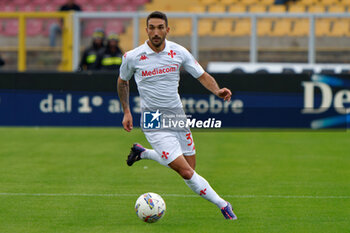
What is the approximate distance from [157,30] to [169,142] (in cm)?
109

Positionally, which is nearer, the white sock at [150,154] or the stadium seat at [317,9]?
the white sock at [150,154]

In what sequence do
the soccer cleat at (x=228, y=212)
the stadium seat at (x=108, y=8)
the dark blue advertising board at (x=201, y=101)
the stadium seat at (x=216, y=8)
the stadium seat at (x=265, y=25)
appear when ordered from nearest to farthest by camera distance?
the soccer cleat at (x=228, y=212) < the dark blue advertising board at (x=201, y=101) < the stadium seat at (x=265, y=25) < the stadium seat at (x=216, y=8) < the stadium seat at (x=108, y=8)

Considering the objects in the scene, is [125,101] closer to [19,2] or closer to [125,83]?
[125,83]

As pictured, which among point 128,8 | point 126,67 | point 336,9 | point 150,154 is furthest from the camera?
point 128,8

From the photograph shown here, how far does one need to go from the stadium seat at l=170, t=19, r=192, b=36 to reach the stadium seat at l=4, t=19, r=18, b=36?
3876 mm

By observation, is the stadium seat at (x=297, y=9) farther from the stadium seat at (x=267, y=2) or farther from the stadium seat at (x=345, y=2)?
the stadium seat at (x=345, y=2)

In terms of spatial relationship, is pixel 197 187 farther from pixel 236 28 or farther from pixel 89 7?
pixel 89 7

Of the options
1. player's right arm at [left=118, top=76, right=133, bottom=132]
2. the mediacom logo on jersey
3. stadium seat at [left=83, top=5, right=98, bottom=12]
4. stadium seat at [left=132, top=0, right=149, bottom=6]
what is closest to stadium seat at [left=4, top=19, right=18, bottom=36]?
stadium seat at [left=83, top=5, right=98, bottom=12]

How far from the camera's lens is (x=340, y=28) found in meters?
17.9

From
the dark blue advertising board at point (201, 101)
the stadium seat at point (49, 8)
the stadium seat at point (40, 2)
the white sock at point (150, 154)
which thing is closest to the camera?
A: the white sock at point (150, 154)

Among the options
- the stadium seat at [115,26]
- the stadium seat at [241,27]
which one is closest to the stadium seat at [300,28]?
the stadium seat at [241,27]

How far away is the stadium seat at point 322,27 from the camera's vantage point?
1798 cm

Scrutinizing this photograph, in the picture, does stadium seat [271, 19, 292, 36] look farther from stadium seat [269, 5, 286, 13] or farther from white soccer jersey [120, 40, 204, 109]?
white soccer jersey [120, 40, 204, 109]

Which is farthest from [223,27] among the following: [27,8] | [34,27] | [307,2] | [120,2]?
[27,8]
